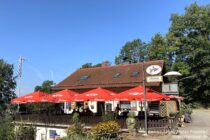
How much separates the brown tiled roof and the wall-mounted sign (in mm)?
745

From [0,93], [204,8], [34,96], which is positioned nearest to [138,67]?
[34,96]

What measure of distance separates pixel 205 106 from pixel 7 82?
4087cm

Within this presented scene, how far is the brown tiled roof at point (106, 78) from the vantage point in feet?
99.3

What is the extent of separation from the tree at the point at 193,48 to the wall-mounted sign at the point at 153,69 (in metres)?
20.0

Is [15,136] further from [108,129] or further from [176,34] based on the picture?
[176,34]

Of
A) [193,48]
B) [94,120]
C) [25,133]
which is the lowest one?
[25,133]

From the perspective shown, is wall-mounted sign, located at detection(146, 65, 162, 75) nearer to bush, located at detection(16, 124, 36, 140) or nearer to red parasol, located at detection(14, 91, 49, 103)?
red parasol, located at detection(14, 91, 49, 103)

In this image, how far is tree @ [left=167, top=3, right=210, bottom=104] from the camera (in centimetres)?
4888

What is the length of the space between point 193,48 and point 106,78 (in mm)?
23897

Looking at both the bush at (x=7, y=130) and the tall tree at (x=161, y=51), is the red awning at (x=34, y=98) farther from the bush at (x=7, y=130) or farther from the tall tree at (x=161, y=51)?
the tall tree at (x=161, y=51)

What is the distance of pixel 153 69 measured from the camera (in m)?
30.9

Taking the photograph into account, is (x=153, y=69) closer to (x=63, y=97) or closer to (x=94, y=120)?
(x=63, y=97)

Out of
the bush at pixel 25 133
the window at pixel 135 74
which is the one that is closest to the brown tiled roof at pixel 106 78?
the window at pixel 135 74

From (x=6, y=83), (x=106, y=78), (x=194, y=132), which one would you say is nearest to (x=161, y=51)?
(x=106, y=78)
